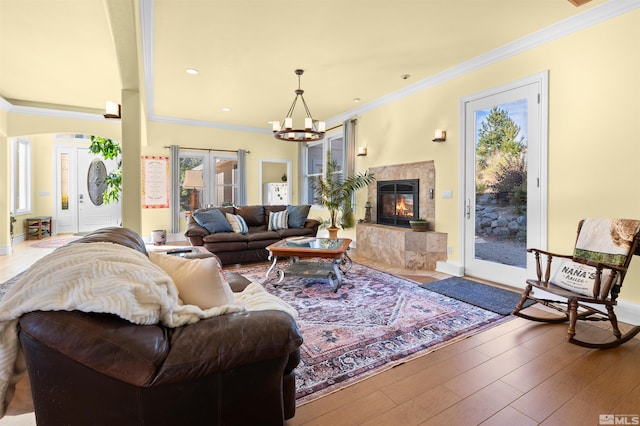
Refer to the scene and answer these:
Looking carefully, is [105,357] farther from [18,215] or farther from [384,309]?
[18,215]

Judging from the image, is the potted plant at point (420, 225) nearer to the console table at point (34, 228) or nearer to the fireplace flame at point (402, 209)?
the fireplace flame at point (402, 209)

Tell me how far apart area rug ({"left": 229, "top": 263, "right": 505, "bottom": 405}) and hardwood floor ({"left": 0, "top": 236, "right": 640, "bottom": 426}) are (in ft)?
0.37

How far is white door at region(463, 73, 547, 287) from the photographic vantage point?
3.46 metres

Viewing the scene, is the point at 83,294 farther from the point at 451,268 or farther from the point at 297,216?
the point at 297,216

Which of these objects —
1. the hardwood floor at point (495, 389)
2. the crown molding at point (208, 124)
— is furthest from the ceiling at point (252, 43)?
the hardwood floor at point (495, 389)

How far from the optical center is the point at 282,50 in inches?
145

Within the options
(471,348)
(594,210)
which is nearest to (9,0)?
(471,348)

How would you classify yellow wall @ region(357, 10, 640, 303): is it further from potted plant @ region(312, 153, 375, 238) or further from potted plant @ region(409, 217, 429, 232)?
potted plant @ region(312, 153, 375, 238)

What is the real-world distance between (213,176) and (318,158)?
251cm

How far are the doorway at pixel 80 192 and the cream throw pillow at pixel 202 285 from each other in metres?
8.98

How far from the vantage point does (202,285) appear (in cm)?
147

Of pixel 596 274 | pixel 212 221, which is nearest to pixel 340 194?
pixel 212 221

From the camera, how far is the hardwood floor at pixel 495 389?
5.27 feet

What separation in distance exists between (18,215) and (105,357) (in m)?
8.42
